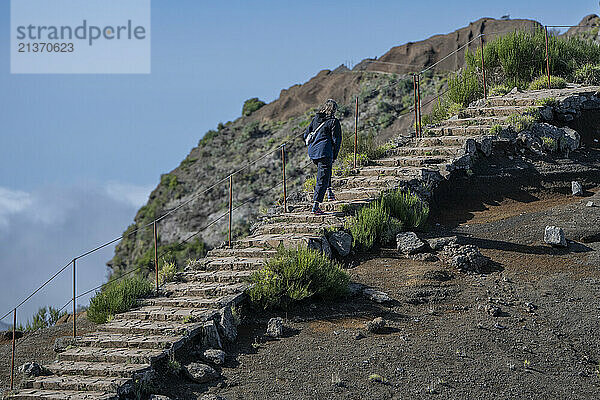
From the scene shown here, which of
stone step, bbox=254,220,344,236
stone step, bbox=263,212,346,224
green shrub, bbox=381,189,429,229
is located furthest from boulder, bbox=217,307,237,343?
green shrub, bbox=381,189,429,229

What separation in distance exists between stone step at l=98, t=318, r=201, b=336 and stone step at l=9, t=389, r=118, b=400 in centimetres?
128

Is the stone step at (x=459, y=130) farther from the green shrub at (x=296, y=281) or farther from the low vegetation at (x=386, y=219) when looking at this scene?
the green shrub at (x=296, y=281)

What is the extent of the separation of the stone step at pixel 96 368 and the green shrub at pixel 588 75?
13.7m

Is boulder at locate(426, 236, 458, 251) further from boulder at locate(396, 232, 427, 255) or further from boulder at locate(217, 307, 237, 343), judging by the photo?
boulder at locate(217, 307, 237, 343)

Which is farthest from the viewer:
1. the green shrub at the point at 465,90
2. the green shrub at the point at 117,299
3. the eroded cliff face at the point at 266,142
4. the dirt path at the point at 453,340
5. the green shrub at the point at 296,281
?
the eroded cliff face at the point at 266,142

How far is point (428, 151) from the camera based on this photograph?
14234 millimetres

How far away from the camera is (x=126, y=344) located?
8.45 metres

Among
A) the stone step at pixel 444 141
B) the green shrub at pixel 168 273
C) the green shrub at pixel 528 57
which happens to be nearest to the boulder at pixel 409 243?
the green shrub at pixel 168 273

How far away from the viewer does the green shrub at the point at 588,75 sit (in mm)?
17281

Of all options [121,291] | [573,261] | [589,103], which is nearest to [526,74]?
[589,103]

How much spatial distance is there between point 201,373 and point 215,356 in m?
0.37

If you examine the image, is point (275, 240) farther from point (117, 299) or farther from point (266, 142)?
point (266, 142)

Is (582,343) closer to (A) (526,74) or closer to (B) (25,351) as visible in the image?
(B) (25,351)

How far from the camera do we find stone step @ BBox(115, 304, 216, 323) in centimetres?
879
